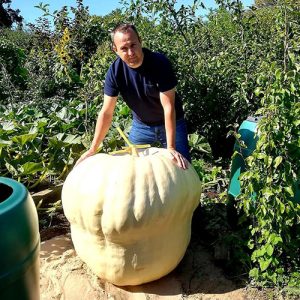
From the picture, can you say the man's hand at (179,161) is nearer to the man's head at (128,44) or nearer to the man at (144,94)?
the man at (144,94)

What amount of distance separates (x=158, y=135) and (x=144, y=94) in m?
0.34

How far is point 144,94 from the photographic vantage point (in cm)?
320

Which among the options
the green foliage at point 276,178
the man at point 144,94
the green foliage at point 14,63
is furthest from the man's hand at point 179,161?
the green foliage at point 14,63

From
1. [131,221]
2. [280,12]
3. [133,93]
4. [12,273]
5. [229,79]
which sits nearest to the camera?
[12,273]

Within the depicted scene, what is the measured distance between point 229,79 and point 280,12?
137cm

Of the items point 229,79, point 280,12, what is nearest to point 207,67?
point 229,79

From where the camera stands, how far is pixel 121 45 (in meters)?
2.95

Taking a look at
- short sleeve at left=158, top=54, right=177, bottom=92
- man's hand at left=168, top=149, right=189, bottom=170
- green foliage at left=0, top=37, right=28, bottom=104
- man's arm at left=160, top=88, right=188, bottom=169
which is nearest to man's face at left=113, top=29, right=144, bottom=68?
short sleeve at left=158, top=54, right=177, bottom=92

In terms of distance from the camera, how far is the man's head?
2930mm

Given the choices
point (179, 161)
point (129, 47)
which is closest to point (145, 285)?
point (179, 161)

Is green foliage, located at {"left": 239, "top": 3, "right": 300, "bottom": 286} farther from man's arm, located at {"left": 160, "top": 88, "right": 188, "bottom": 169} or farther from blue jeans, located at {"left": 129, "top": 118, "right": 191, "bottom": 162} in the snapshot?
blue jeans, located at {"left": 129, "top": 118, "right": 191, "bottom": 162}

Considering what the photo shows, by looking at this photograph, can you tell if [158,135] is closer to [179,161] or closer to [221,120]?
[179,161]

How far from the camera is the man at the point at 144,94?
2.98m

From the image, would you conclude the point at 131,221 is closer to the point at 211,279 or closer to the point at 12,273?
the point at 211,279
